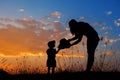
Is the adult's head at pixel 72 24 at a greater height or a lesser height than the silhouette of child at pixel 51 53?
greater

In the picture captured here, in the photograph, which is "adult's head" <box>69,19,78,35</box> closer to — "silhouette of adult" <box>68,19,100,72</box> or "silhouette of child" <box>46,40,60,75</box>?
"silhouette of adult" <box>68,19,100,72</box>

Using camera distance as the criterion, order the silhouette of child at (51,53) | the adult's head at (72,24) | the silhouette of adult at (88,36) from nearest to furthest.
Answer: the silhouette of child at (51,53), the adult's head at (72,24), the silhouette of adult at (88,36)

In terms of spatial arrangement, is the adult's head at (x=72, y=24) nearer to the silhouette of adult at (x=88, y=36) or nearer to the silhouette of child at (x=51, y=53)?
the silhouette of adult at (x=88, y=36)

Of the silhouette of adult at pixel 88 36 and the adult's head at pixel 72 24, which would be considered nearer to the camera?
the adult's head at pixel 72 24

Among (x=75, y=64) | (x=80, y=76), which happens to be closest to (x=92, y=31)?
(x=80, y=76)

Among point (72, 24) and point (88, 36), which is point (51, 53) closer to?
point (72, 24)

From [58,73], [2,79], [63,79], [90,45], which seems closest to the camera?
[2,79]

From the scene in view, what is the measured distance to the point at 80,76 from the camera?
30.9 ft

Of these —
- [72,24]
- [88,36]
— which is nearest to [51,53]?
[72,24]

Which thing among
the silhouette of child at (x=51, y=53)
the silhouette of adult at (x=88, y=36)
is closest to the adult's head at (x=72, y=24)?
the silhouette of adult at (x=88, y=36)

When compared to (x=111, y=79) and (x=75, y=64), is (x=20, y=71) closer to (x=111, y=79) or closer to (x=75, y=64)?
(x=75, y=64)

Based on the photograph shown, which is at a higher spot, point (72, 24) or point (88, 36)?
point (72, 24)

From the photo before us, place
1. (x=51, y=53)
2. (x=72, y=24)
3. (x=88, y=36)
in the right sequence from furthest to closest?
1. (x=88, y=36)
2. (x=72, y=24)
3. (x=51, y=53)

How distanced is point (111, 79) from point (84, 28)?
76.8 inches
